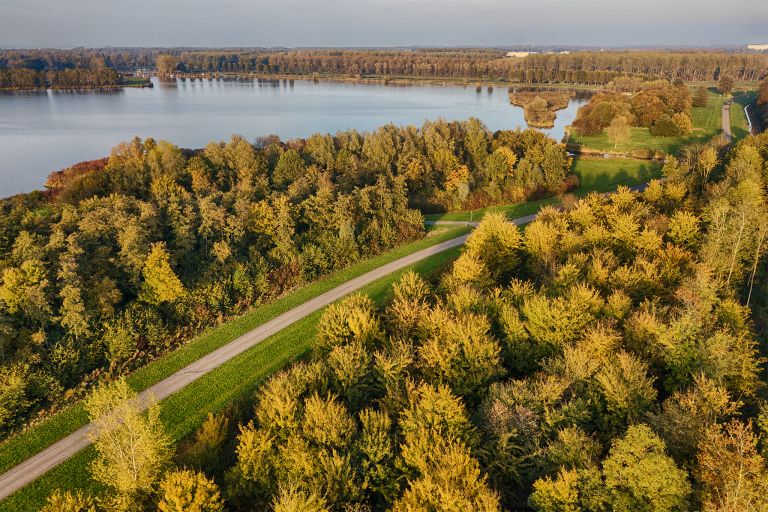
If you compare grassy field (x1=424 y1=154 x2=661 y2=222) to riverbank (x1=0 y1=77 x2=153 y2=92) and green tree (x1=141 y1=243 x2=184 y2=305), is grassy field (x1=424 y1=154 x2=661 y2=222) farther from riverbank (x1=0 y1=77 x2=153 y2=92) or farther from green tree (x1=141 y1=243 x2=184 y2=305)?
riverbank (x1=0 y1=77 x2=153 y2=92)

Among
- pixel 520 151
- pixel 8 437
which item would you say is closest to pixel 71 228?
pixel 8 437

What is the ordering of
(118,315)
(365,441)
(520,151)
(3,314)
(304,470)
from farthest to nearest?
1. (520,151)
2. (118,315)
3. (3,314)
4. (365,441)
5. (304,470)

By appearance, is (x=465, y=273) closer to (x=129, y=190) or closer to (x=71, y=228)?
(x=71, y=228)

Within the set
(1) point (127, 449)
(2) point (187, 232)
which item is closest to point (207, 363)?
(1) point (127, 449)

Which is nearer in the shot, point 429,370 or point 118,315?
point 429,370

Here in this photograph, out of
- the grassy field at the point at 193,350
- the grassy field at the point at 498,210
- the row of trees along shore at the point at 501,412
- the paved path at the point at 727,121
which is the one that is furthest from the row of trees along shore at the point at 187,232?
the paved path at the point at 727,121
